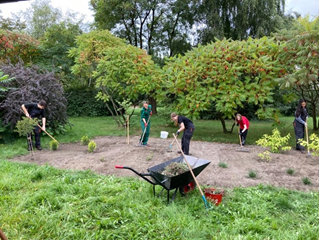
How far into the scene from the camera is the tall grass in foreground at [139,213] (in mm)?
3064

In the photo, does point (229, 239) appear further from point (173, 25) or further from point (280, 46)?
point (173, 25)

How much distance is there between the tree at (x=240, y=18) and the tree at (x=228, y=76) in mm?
5820

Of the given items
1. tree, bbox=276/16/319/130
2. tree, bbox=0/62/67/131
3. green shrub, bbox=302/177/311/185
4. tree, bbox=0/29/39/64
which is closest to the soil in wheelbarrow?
green shrub, bbox=302/177/311/185

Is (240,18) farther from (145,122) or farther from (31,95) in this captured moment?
(31,95)

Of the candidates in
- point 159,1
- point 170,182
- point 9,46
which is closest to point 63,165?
point 170,182

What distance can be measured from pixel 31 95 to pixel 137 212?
7.37m

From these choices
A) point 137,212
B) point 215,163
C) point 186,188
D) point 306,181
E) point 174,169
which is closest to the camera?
point 137,212

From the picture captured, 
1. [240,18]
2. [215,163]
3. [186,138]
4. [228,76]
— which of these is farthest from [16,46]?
Answer: [215,163]

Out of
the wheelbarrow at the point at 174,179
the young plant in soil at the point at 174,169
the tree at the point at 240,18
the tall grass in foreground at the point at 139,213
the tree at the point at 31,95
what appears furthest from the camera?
the tree at the point at 240,18

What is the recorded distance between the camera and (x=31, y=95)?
29.8ft

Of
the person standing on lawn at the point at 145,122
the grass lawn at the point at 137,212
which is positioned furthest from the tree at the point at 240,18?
the grass lawn at the point at 137,212

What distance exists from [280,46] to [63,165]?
26.2 feet

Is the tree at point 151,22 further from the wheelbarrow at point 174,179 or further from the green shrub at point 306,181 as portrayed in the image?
the wheelbarrow at point 174,179

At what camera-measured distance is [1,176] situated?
16.1 feet
